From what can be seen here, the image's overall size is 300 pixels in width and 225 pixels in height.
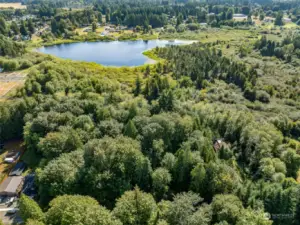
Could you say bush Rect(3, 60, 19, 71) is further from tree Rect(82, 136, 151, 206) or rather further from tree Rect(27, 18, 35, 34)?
tree Rect(27, 18, 35, 34)

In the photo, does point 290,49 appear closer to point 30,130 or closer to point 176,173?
point 176,173

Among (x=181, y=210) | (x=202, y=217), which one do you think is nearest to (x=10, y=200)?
(x=181, y=210)

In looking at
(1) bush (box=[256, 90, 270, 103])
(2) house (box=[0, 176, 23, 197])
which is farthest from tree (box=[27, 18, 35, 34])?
(1) bush (box=[256, 90, 270, 103])

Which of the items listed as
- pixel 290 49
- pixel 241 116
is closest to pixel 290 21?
pixel 290 49

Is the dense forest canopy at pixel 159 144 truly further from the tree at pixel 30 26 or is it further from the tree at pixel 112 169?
the tree at pixel 30 26

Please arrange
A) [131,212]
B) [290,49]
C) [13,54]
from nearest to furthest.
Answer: [131,212]
[13,54]
[290,49]

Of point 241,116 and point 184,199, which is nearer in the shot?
point 184,199
